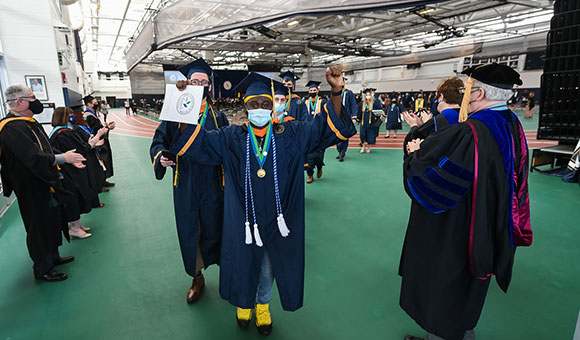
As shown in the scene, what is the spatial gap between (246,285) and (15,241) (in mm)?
3467

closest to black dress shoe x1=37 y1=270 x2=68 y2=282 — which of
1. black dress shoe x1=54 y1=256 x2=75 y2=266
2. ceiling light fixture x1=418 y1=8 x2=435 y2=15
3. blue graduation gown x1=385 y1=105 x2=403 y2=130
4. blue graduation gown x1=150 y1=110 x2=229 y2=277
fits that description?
black dress shoe x1=54 y1=256 x2=75 y2=266

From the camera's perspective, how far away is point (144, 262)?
3156mm

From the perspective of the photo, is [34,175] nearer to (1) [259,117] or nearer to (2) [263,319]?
(1) [259,117]

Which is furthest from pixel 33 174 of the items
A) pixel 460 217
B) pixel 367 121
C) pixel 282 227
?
pixel 367 121

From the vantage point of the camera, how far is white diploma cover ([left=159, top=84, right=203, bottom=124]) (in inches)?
62.2

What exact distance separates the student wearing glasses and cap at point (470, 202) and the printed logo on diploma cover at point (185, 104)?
1214 millimetres

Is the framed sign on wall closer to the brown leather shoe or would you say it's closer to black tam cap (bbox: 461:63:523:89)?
the brown leather shoe

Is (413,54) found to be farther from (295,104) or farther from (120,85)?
(120,85)

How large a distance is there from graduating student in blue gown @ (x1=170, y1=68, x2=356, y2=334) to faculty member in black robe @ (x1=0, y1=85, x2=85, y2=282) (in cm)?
167

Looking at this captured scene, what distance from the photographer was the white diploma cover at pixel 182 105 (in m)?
1.58

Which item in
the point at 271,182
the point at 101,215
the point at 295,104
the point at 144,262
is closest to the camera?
the point at 271,182

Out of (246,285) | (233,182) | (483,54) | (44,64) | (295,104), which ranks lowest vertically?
(246,285)

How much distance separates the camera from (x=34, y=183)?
270cm

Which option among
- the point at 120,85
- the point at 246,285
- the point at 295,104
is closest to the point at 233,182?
the point at 246,285
